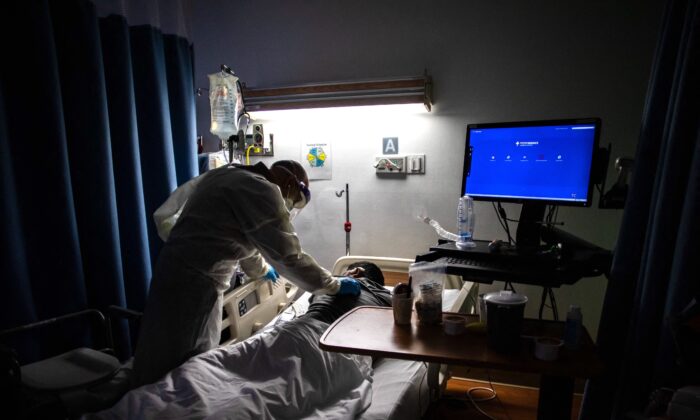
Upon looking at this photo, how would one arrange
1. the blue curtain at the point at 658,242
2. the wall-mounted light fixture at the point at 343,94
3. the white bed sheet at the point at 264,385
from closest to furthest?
the blue curtain at the point at 658,242 → the white bed sheet at the point at 264,385 → the wall-mounted light fixture at the point at 343,94

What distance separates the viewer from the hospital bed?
1051 millimetres

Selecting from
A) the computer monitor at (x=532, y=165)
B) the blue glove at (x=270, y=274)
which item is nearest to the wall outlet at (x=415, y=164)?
the computer monitor at (x=532, y=165)

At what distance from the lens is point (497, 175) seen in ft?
5.31

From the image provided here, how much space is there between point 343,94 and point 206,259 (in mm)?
1334

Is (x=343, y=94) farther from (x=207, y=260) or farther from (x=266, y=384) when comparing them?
(x=266, y=384)

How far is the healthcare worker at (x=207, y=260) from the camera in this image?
4.60ft

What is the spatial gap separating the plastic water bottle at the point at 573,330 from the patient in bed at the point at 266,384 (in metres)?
0.66

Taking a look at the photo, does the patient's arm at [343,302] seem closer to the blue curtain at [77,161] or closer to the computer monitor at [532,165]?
the computer monitor at [532,165]

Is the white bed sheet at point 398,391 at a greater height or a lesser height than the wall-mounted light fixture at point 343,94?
lesser

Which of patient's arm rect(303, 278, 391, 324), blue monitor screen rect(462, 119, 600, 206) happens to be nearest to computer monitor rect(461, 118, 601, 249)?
blue monitor screen rect(462, 119, 600, 206)

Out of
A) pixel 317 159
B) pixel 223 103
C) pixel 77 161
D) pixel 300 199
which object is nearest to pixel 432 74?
pixel 317 159

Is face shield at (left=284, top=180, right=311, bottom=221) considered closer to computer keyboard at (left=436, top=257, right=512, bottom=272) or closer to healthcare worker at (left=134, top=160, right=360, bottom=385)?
healthcare worker at (left=134, top=160, right=360, bottom=385)

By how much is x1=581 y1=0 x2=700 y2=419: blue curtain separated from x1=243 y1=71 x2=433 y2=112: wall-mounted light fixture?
49.0 inches

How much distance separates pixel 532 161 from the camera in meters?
1.53
